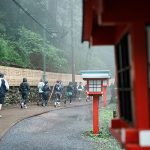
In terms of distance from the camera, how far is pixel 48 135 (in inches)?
595

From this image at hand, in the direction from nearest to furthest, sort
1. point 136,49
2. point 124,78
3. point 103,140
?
point 136,49
point 124,78
point 103,140

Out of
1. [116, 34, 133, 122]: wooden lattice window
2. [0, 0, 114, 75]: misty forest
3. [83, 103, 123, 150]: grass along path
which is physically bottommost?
[83, 103, 123, 150]: grass along path

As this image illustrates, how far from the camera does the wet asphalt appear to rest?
13.0 m

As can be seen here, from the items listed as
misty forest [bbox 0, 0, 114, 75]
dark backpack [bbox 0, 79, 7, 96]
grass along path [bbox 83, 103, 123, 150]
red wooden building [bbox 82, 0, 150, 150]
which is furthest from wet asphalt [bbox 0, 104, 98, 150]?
red wooden building [bbox 82, 0, 150, 150]

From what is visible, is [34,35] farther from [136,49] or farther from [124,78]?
[136,49]

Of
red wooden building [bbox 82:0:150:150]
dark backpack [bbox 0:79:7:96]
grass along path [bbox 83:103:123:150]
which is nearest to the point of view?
red wooden building [bbox 82:0:150:150]

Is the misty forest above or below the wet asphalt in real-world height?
above

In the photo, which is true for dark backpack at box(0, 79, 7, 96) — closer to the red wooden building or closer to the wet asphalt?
the wet asphalt

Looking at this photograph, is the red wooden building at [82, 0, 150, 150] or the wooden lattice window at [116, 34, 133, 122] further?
the wooden lattice window at [116, 34, 133, 122]

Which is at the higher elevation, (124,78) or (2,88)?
(2,88)

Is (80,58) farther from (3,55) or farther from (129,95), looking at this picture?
(129,95)

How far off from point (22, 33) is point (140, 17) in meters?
31.3

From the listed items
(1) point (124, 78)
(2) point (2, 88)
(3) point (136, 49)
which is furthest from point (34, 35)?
(3) point (136, 49)

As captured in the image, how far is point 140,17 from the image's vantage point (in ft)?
14.5
